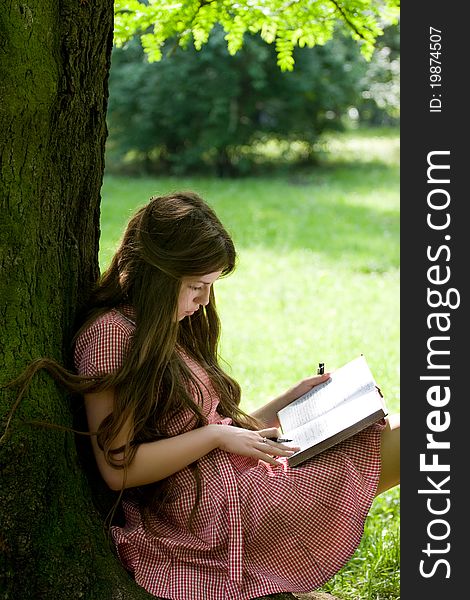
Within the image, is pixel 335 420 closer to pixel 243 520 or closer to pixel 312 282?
pixel 243 520

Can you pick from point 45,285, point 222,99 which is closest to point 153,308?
point 45,285

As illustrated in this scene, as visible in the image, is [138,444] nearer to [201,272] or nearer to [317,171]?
[201,272]

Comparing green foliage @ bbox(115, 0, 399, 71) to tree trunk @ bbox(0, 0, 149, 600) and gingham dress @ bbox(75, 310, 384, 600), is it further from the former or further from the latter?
gingham dress @ bbox(75, 310, 384, 600)

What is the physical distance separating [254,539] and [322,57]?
11.2 m

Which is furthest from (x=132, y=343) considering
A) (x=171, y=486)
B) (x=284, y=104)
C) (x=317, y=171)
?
(x=317, y=171)

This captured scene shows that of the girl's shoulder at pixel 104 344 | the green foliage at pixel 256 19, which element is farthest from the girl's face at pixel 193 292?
the green foliage at pixel 256 19

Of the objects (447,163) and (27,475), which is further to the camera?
(447,163)

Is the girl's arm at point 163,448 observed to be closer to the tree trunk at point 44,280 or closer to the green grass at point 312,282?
the tree trunk at point 44,280

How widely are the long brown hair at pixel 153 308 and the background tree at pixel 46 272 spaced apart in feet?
0.32

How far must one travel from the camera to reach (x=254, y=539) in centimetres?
248

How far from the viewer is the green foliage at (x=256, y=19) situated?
3.27 m

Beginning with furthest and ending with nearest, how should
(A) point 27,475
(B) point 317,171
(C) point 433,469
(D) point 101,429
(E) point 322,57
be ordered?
1. (B) point 317,171
2. (E) point 322,57
3. (C) point 433,469
4. (D) point 101,429
5. (A) point 27,475

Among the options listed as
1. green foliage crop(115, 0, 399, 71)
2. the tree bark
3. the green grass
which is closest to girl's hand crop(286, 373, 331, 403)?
the green grass

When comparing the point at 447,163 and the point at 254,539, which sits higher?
the point at 447,163
